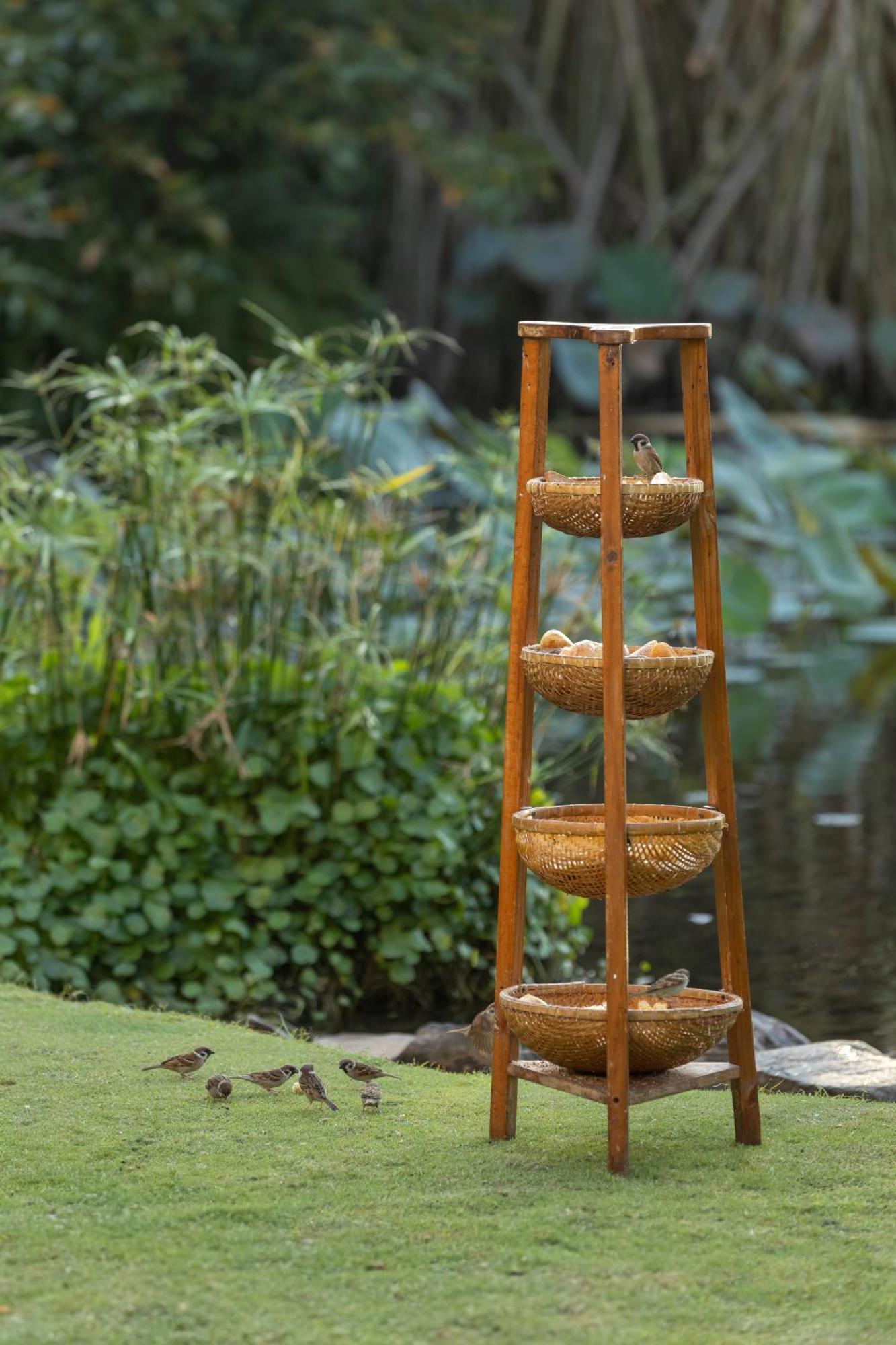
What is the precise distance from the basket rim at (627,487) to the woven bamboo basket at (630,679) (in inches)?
8.6

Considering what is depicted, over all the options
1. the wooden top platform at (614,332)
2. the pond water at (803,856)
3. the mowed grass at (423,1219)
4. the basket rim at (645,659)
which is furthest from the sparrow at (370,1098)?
the pond water at (803,856)

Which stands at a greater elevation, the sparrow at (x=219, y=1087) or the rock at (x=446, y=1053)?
the sparrow at (x=219, y=1087)

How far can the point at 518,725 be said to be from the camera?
2.74 meters

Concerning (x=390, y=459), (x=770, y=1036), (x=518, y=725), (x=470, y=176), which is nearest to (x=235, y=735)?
(x=770, y=1036)

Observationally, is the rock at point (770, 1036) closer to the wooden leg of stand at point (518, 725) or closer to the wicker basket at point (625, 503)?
the wooden leg of stand at point (518, 725)

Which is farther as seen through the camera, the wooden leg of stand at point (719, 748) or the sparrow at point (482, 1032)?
the sparrow at point (482, 1032)

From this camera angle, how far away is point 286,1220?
2340mm

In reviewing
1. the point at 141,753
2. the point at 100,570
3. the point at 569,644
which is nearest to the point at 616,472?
the point at 569,644

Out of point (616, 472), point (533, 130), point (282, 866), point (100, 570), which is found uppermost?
point (533, 130)

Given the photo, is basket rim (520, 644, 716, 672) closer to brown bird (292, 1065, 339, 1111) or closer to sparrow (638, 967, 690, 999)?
sparrow (638, 967, 690, 999)

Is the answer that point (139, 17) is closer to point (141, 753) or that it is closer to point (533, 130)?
point (533, 130)

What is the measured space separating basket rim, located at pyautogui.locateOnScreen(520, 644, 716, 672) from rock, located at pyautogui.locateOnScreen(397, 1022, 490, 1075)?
1.08 metres

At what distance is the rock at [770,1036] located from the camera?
377 centimetres

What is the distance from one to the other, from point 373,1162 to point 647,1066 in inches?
15.2
